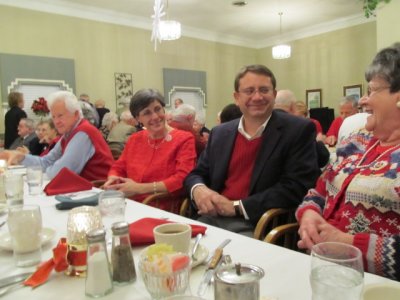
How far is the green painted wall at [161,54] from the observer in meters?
5.62

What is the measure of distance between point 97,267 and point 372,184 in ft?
3.19

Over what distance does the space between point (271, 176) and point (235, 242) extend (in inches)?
32.4

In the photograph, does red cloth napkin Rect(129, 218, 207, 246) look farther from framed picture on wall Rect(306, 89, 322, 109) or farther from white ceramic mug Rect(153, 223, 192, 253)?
framed picture on wall Rect(306, 89, 322, 109)

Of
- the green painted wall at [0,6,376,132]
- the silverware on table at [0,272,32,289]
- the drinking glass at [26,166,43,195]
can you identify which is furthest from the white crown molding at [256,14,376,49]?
the silverware on table at [0,272,32,289]

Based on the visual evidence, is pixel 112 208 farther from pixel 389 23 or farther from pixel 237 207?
pixel 389 23

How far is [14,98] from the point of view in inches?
201

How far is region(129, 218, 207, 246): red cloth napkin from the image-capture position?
3.49 feet

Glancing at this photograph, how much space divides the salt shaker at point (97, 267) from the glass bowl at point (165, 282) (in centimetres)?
11

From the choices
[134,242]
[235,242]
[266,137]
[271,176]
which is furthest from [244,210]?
[134,242]

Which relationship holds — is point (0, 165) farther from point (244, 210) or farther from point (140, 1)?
point (140, 1)

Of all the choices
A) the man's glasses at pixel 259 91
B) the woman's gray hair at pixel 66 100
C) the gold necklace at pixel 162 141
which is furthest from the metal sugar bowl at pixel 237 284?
the woman's gray hair at pixel 66 100

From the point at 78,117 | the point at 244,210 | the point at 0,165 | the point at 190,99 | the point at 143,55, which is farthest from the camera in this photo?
the point at 190,99

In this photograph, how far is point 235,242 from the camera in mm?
1088

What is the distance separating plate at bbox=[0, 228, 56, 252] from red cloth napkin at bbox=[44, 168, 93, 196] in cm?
62
